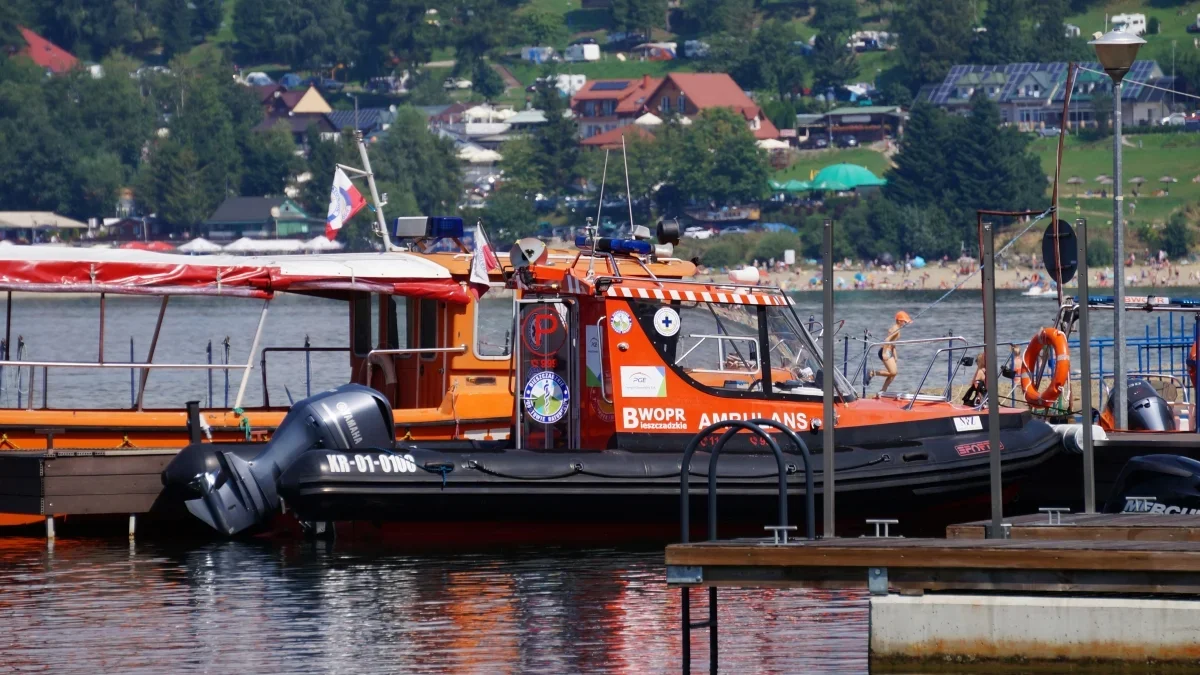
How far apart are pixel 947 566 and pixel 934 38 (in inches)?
6208

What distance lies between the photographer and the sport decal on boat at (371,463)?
16016mm

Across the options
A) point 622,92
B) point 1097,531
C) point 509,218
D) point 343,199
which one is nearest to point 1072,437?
point 1097,531

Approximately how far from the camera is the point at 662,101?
156m

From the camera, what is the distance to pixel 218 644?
42.2 ft

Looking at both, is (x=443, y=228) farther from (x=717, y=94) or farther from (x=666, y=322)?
(x=717, y=94)

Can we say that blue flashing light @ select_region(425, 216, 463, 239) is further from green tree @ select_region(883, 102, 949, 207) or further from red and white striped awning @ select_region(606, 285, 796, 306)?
green tree @ select_region(883, 102, 949, 207)

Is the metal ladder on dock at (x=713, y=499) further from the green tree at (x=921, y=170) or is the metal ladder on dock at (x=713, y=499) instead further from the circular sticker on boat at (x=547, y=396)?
the green tree at (x=921, y=170)

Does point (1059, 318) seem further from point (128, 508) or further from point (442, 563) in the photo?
point (128, 508)

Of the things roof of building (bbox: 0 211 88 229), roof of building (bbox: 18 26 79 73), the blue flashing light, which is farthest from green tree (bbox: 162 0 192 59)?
the blue flashing light

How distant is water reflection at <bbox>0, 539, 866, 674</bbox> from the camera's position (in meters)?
12.1

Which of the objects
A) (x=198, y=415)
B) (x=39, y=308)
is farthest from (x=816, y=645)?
(x=39, y=308)

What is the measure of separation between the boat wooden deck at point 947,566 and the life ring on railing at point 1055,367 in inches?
283

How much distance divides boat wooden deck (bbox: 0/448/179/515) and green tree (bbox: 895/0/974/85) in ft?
493

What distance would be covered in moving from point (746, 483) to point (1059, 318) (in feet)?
12.0
